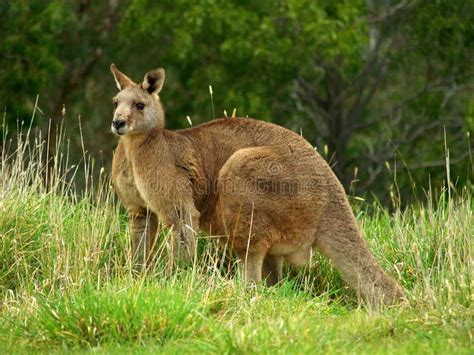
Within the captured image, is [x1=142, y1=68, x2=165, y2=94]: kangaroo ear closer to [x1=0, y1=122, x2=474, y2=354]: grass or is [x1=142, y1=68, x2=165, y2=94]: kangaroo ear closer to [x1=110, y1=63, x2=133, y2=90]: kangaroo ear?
[x1=110, y1=63, x2=133, y2=90]: kangaroo ear

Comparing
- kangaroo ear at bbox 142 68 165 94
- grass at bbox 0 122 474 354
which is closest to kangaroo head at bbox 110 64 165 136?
kangaroo ear at bbox 142 68 165 94

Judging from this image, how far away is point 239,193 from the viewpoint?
334 inches

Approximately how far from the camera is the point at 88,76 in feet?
67.2

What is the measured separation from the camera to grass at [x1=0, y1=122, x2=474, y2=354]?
6727mm

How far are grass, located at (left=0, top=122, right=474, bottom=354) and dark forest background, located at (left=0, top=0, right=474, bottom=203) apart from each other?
7751 millimetres

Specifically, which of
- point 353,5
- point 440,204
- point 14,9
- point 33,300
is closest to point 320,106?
point 353,5

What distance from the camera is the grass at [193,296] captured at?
22.1ft

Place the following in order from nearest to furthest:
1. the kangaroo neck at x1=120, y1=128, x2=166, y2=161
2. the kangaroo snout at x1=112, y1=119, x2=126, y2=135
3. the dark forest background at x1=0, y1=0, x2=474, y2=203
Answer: the kangaroo snout at x1=112, y1=119, x2=126, y2=135 < the kangaroo neck at x1=120, y1=128, x2=166, y2=161 < the dark forest background at x1=0, y1=0, x2=474, y2=203

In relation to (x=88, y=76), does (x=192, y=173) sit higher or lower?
higher

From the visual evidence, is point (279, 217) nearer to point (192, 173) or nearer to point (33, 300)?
point (192, 173)

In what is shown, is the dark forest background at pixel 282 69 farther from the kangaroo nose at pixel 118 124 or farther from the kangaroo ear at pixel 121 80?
the kangaroo nose at pixel 118 124

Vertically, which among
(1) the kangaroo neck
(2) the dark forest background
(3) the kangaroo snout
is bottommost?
(2) the dark forest background

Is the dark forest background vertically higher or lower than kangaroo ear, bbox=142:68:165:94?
lower

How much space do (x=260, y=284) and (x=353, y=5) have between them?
10.5 meters
